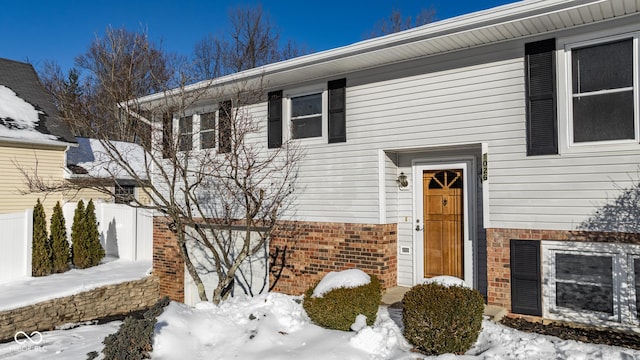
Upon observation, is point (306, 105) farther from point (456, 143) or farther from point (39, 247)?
point (39, 247)

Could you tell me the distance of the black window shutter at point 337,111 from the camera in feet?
26.7

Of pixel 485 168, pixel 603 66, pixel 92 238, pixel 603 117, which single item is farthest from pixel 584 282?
pixel 92 238

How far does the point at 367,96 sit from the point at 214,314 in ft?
14.2

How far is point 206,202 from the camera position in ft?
32.8

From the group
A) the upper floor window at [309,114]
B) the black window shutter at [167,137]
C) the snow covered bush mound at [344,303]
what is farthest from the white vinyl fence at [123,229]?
the snow covered bush mound at [344,303]

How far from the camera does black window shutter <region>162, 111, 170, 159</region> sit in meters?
8.09

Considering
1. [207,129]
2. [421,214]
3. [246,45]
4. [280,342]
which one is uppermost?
[246,45]

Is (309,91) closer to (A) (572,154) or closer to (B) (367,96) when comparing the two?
(B) (367,96)

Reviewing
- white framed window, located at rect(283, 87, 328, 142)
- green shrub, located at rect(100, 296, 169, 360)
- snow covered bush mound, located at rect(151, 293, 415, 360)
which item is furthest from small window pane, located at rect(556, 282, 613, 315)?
green shrub, located at rect(100, 296, 169, 360)

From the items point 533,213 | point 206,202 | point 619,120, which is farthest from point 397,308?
point 206,202

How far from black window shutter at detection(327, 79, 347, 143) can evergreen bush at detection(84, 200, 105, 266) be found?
8.20 meters

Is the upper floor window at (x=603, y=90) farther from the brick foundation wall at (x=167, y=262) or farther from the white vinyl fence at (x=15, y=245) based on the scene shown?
the white vinyl fence at (x=15, y=245)

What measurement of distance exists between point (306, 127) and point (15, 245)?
25.3 ft

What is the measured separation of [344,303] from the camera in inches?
218
